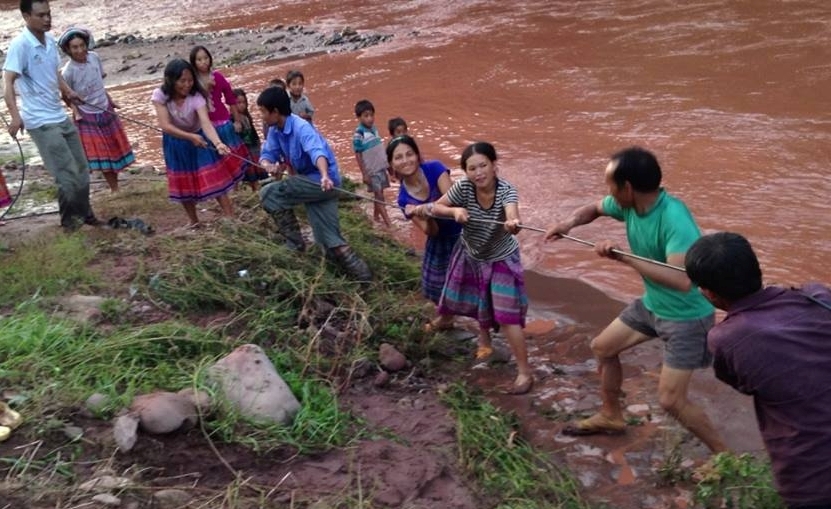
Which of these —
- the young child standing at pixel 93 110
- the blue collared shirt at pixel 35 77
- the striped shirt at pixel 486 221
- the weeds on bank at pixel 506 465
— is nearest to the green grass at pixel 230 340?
the weeds on bank at pixel 506 465

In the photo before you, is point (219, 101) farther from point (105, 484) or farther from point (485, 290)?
point (105, 484)

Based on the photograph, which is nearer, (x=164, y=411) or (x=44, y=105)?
(x=164, y=411)

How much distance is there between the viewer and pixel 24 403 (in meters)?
3.41

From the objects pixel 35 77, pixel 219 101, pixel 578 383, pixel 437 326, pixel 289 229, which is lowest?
pixel 578 383

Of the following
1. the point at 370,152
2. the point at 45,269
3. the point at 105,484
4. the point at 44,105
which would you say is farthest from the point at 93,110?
the point at 105,484

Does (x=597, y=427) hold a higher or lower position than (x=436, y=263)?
lower

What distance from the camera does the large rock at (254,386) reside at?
362 cm

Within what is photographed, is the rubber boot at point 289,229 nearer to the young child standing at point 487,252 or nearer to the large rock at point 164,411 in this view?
the young child standing at point 487,252

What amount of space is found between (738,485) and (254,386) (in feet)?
6.73

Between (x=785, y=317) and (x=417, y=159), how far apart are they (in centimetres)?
259

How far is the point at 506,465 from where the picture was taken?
360 centimetres

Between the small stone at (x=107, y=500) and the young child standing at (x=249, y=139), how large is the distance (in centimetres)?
451

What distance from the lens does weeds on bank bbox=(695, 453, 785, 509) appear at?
284 centimetres

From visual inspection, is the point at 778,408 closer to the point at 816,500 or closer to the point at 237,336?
the point at 816,500
